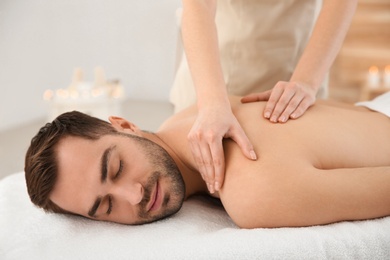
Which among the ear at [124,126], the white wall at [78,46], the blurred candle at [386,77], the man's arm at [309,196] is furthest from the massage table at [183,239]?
the blurred candle at [386,77]

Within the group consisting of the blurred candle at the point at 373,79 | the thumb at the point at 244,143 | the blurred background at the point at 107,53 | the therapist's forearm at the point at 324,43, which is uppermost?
the therapist's forearm at the point at 324,43

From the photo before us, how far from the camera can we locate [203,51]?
164 centimetres

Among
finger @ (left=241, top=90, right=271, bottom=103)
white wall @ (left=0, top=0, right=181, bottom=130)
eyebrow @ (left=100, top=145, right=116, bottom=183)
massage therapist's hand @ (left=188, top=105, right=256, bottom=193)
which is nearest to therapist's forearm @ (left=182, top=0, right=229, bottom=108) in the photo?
massage therapist's hand @ (left=188, top=105, right=256, bottom=193)

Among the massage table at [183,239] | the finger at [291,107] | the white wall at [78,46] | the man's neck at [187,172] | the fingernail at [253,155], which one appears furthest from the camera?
the white wall at [78,46]

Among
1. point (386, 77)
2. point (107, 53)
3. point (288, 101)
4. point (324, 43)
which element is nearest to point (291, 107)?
point (288, 101)

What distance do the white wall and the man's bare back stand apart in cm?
300

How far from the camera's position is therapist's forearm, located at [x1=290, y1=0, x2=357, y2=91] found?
1688 mm

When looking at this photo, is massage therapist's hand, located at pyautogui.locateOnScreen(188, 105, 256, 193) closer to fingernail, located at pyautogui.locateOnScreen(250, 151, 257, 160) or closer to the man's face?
fingernail, located at pyautogui.locateOnScreen(250, 151, 257, 160)

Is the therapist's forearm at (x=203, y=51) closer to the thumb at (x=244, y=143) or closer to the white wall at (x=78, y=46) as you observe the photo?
the thumb at (x=244, y=143)

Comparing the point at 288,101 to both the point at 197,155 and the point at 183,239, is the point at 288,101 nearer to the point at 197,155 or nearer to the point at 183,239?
the point at 197,155

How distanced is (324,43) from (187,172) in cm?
59

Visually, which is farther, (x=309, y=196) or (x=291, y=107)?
(x=291, y=107)

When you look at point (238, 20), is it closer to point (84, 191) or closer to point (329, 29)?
point (329, 29)

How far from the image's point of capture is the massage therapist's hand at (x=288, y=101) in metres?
1.53
